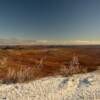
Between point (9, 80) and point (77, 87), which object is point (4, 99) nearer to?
point (77, 87)

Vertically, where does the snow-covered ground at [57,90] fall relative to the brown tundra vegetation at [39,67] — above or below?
above

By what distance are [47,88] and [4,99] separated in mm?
1413

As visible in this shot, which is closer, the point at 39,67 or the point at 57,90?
the point at 57,90

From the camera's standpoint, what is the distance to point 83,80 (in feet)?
29.4

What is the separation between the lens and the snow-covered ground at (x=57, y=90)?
24.9ft

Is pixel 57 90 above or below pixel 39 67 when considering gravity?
above

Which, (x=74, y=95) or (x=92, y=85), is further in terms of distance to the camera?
(x=92, y=85)

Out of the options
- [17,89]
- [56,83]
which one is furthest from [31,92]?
[56,83]

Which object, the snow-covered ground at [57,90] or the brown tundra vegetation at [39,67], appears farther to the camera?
the brown tundra vegetation at [39,67]

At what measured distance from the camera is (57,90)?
8203mm

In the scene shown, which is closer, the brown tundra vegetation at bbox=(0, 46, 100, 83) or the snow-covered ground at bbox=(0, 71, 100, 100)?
the snow-covered ground at bbox=(0, 71, 100, 100)

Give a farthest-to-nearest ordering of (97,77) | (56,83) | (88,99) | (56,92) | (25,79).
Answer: (25,79)
(97,77)
(56,83)
(56,92)
(88,99)

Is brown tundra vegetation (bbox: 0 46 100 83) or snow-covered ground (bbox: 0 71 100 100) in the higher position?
snow-covered ground (bbox: 0 71 100 100)

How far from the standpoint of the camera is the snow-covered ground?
758cm
